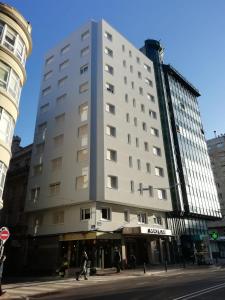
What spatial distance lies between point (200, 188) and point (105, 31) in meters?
28.9

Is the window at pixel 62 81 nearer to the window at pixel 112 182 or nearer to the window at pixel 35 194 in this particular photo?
the window at pixel 35 194

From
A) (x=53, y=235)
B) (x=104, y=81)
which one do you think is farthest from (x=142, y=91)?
(x=53, y=235)

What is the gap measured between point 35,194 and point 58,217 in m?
4.70

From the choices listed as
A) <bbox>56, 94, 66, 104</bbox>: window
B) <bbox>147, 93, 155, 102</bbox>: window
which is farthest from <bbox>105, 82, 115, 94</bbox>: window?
<bbox>147, 93, 155, 102</bbox>: window

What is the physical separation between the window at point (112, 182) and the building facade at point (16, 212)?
12620mm

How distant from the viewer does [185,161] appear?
149 feet

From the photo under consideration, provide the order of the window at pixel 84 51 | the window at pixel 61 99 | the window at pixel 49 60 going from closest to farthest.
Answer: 1. the window at pixel 61 99
2. the window at pixel 84 51
3. the window at pixel 49 60

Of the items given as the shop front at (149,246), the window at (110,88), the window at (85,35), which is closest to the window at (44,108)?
the window at (110,88)

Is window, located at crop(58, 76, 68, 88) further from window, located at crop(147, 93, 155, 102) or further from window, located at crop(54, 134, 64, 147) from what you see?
window, located at crop(147, 93, 155, 102)

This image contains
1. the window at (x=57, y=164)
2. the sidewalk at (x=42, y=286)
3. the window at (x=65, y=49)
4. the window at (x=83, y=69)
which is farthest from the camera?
the window at (x=65, y=49)

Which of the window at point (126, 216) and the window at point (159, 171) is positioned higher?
the window at point (159, 171)

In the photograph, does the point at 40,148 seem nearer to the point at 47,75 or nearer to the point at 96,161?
the point at 96,161

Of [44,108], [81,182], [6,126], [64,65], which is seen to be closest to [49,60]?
[64,65]

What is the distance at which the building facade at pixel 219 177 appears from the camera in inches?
2461
